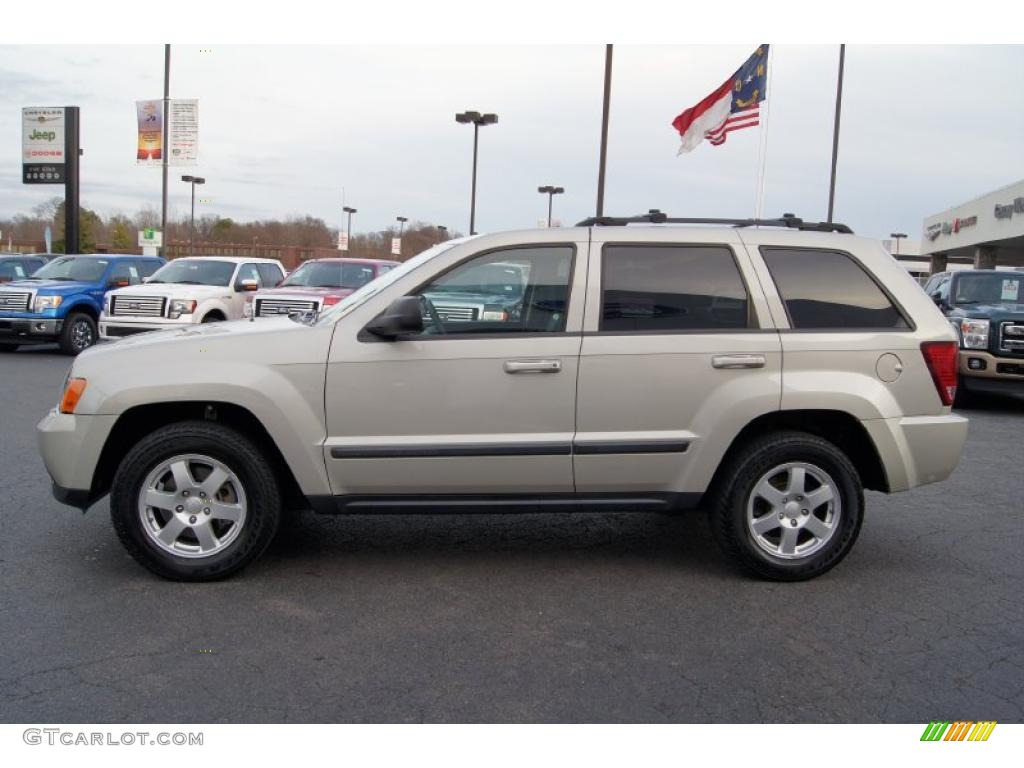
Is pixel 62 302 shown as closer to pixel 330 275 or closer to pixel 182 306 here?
pixel 182 306

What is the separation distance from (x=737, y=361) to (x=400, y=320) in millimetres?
1723

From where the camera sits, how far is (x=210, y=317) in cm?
1520

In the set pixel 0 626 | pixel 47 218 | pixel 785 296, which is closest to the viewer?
pixel 0 626

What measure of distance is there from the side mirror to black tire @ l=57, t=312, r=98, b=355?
13238 mm

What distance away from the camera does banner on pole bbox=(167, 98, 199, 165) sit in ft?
91.6

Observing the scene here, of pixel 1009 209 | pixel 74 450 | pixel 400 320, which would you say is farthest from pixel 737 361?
pixel 1009 209

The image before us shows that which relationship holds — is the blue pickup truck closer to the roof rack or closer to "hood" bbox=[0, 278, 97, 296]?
"hood" bbox=[0, 278, 97, 296]

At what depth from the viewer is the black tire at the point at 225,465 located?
4664 millimetres

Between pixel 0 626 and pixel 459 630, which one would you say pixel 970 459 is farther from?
pixel 0 626

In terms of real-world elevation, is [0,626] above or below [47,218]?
below

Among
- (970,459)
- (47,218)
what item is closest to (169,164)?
(970,459)

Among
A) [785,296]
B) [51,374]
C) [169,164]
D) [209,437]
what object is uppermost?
[169,164]

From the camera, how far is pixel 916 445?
16.2 ft

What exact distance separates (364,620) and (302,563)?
3.11 feet
